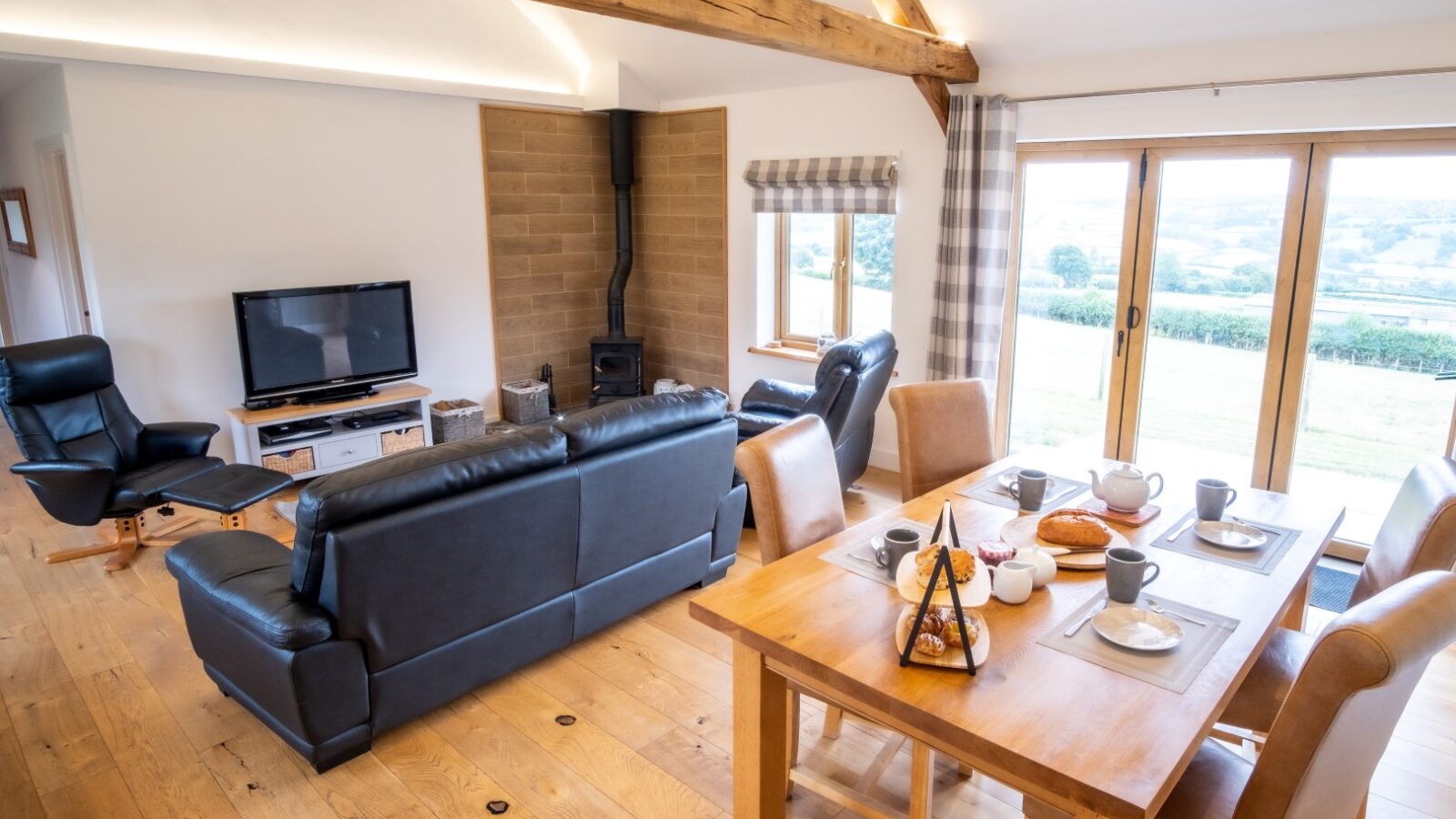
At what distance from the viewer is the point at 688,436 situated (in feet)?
11.0

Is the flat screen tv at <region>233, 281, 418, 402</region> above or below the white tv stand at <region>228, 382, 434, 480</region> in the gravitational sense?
above

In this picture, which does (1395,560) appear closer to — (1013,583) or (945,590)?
(1013,583)

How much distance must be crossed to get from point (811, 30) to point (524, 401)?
360 centimetres

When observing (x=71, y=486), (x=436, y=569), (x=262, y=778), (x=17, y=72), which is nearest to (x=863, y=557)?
(x=436, y=569)

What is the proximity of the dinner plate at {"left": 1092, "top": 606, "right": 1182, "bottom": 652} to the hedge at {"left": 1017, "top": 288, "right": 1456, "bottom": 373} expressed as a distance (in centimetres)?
300

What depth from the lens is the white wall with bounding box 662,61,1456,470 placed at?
372 cm

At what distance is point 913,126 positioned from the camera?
517 centimetres

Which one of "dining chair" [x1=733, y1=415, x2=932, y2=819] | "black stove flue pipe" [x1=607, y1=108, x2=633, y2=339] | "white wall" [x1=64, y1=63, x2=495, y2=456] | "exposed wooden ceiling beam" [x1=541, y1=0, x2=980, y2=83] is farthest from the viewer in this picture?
"black stove flue pipe" [x1=607, y1=108, x2=633, y2=339]

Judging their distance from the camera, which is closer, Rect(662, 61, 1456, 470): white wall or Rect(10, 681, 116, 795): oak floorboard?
Rect(10, 681, 116, 795): oak floorboard

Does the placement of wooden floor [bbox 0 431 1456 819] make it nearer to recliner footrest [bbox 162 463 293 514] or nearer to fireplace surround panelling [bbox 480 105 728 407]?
recliner footrest [bbox 162 463 293 514]

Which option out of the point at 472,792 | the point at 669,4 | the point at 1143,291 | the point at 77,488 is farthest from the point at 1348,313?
the point at 77,488

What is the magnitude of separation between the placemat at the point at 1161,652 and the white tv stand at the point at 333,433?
4.60 metres

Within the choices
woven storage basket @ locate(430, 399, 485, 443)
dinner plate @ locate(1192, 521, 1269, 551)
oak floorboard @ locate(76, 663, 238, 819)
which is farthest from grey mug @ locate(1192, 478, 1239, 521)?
woven storage basket @ locate(430, 399, 485, 443)

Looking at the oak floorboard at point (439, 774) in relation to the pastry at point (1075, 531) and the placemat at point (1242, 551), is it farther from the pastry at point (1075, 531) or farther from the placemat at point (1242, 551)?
the placemat at point (1242, 551)
